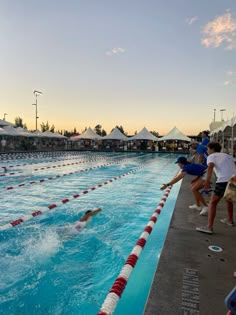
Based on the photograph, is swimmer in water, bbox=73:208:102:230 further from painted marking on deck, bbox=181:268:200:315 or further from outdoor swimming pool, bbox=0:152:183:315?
painted marking on deck, bbox=181:268:200:315

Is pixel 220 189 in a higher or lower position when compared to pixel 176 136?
lower

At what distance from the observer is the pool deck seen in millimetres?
2533

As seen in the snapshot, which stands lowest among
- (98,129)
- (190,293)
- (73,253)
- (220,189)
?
(73,253)

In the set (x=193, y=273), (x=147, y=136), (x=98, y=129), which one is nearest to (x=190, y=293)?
(x=193, y=273)

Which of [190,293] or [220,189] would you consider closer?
[190,293]

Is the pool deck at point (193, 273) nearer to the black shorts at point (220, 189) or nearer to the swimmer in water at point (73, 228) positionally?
the black shorts at point (220, 189)

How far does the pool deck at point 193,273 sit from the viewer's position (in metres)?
2.53

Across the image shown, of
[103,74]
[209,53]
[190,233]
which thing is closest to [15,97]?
[103,74]

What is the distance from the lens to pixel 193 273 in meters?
3.17

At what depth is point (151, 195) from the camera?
1138 cm

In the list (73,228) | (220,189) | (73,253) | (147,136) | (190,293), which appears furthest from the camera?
(147,136)

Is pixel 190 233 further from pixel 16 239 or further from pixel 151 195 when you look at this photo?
pixel 151 195

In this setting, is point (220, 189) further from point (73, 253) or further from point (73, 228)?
point (73, 228)

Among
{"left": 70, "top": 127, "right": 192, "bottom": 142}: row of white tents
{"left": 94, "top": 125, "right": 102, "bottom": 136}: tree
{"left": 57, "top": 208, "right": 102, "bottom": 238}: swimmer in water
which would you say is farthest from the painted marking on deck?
{"left": 94, "top": 125, "right": 102, "bottom": 136}: tree
